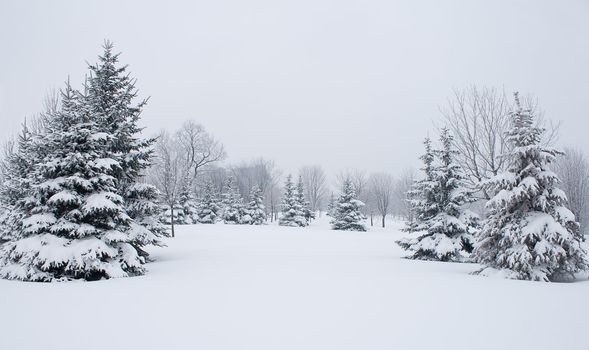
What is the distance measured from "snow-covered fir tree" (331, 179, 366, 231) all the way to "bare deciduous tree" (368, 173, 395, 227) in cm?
1227

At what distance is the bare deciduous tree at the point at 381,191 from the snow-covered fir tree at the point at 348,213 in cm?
1227

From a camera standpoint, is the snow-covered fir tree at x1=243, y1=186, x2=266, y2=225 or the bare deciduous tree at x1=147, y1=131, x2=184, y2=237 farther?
Result: the snow-covered fir tree at x1=243, y1=186, x2=266, y2=225


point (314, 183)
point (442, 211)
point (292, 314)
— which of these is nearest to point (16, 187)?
point (292, 314)

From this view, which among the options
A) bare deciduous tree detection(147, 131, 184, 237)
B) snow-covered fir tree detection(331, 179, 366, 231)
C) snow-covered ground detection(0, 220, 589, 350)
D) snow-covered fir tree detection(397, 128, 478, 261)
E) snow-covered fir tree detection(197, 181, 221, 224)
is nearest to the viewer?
snow-covered ground detection(0, 220, 589, 350)

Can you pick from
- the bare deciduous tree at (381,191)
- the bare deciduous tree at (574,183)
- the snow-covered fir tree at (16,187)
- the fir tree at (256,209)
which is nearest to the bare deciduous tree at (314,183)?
the bare deciduous tree at (381,191)

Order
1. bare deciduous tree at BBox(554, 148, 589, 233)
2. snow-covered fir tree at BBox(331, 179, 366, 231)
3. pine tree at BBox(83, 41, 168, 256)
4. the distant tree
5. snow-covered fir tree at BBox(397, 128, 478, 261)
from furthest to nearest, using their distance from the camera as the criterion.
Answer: the distant tree → snow-covered fir tree at BBox(331, 179, 366, 231) → bare deciduous tree at BBox(554, 148, 589, 233) → snow-covered fir tree at BBox(397, 128, 478, 261) → pine tree at BBox(83, 41, 168, 256)

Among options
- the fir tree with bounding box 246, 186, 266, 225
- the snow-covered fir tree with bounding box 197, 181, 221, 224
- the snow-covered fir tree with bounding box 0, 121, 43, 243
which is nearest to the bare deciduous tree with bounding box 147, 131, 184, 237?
the snow-covered fir tree with bounding box 197, 181, 221, 224

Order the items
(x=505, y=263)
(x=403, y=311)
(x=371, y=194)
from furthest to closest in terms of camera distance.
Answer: (x=371, y=194)
(x=505, y=263)
(x=403, y=311)

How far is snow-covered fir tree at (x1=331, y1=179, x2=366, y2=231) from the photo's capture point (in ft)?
118

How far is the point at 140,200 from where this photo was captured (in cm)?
1192

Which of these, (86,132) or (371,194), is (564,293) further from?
(371,194)

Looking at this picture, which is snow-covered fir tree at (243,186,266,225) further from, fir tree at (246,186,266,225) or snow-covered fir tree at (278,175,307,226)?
snow-covered fir tree at (278,175,307,226)

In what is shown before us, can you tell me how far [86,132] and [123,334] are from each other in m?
6.81

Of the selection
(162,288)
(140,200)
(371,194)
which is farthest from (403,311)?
(371,194)
